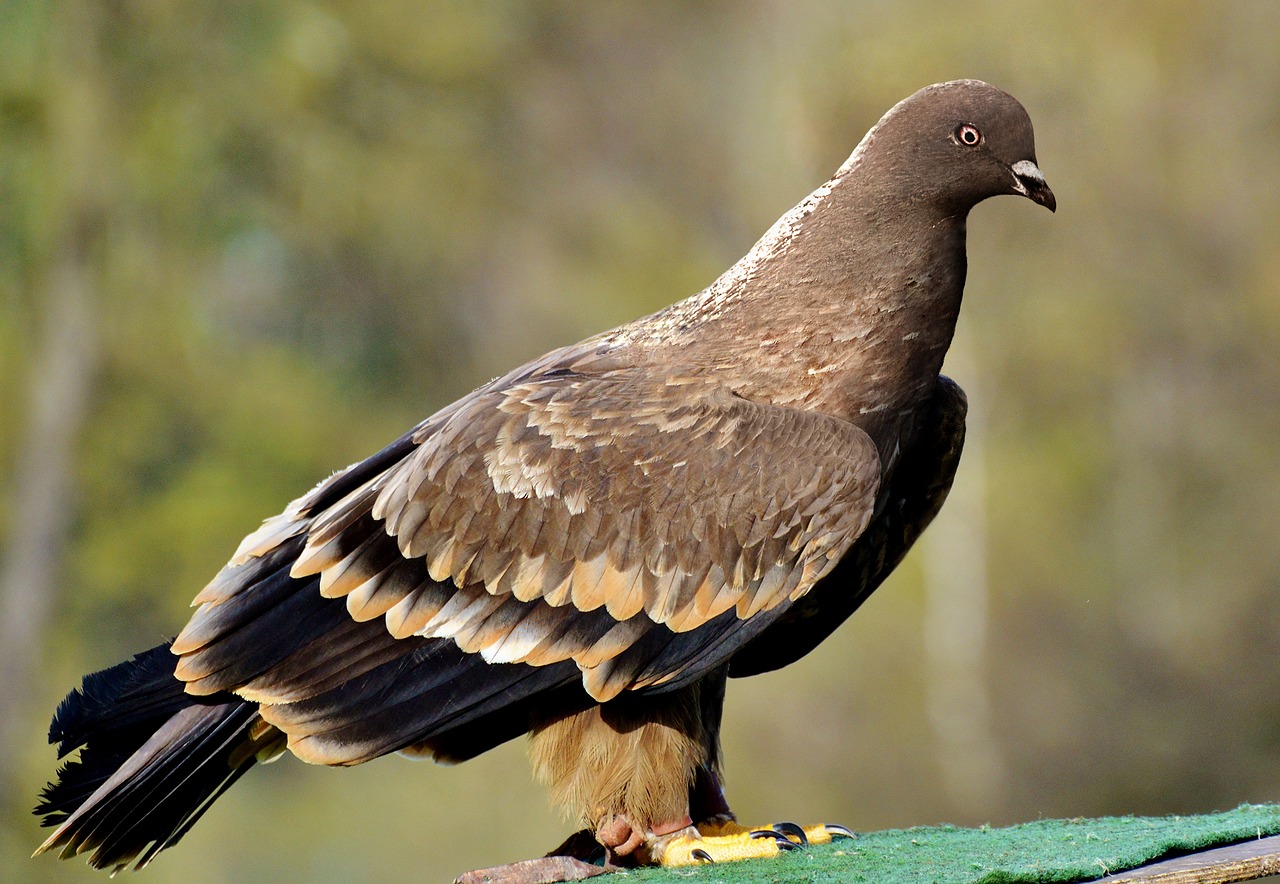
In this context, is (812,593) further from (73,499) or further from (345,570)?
(73,499)

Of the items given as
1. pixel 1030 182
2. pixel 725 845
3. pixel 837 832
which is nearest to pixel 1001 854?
pixel 837 832

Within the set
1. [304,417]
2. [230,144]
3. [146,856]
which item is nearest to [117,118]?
[230,144]

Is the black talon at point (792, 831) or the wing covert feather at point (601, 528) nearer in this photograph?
the wing covert feather at point (601, 528)

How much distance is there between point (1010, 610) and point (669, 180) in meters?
7.79

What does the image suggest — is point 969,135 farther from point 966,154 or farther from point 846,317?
point 846,317

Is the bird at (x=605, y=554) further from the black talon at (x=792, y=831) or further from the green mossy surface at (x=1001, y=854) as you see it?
the green mossy surface at (x=1001, y=854)

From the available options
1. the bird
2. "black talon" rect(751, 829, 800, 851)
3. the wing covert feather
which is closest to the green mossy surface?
"black talon" rect(751, 829, 800, 851)

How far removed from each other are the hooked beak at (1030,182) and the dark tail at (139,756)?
6.88 feet

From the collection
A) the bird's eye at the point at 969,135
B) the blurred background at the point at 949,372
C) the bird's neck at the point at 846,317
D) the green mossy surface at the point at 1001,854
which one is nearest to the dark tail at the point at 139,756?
the green mossy surface at the point at 1001,854

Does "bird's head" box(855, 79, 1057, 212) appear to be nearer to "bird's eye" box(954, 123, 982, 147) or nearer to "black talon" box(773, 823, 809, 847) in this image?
"bird's eye" box(954, 123, 982, 147)

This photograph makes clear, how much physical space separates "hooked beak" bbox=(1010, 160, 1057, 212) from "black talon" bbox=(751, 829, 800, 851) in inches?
61.8

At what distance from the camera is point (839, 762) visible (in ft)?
39.7

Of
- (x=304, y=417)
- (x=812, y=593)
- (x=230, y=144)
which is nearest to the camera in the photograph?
(x=812, y=593)

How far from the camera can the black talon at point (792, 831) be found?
349 cm
